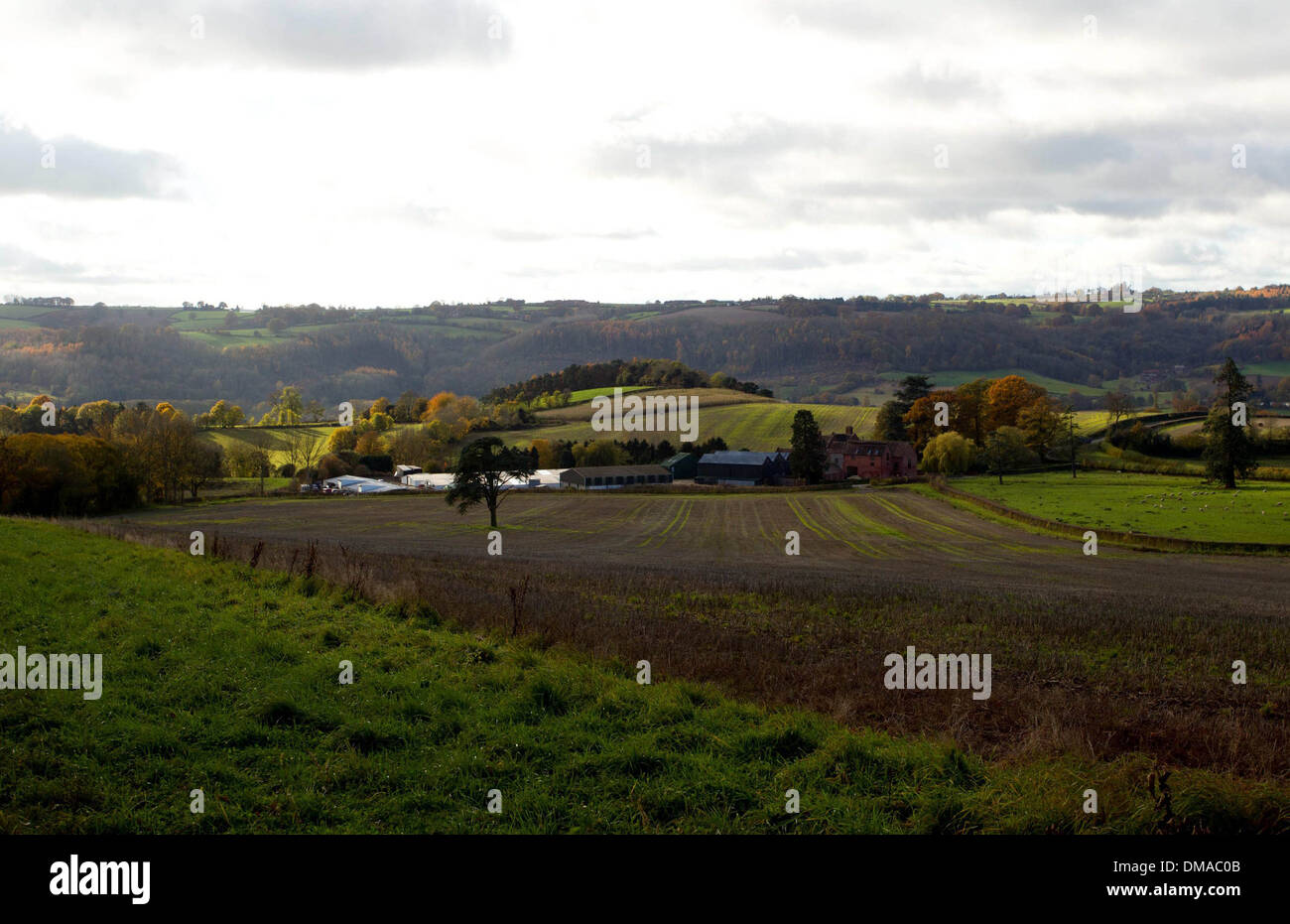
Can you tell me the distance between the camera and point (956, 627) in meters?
19.0

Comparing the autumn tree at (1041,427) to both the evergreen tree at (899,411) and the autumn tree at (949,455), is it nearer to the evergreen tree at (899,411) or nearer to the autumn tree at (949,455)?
the autumn tree at (949,455)

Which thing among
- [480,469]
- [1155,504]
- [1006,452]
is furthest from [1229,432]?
[480,469]

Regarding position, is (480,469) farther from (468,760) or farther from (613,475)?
(613,475)

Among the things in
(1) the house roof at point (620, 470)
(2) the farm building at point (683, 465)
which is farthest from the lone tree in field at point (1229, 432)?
(1) the house roof at point (620, 470)

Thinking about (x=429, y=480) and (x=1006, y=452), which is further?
(x=429, y=480)

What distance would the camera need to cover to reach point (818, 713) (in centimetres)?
977

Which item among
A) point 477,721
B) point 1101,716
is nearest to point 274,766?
point 477,721

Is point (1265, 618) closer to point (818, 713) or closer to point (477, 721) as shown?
point (818, 713)

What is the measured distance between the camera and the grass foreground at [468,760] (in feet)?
22.4

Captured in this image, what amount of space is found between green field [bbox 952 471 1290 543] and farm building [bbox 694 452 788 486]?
29136 millimetres

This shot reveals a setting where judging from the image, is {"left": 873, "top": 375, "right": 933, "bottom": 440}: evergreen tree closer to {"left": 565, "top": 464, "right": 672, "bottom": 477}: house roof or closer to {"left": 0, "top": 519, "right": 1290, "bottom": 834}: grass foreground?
{"left": 565, "top": 464, "right": 672, "bottom": 477}: house roof

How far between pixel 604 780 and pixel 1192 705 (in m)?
9.90

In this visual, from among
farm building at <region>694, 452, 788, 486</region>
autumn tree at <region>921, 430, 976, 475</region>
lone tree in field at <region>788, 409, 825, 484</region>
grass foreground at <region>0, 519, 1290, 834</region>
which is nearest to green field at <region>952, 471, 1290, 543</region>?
autumn tree at <region>921, 430, 976, 475</region>

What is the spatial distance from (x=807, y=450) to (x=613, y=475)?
26.8 m
